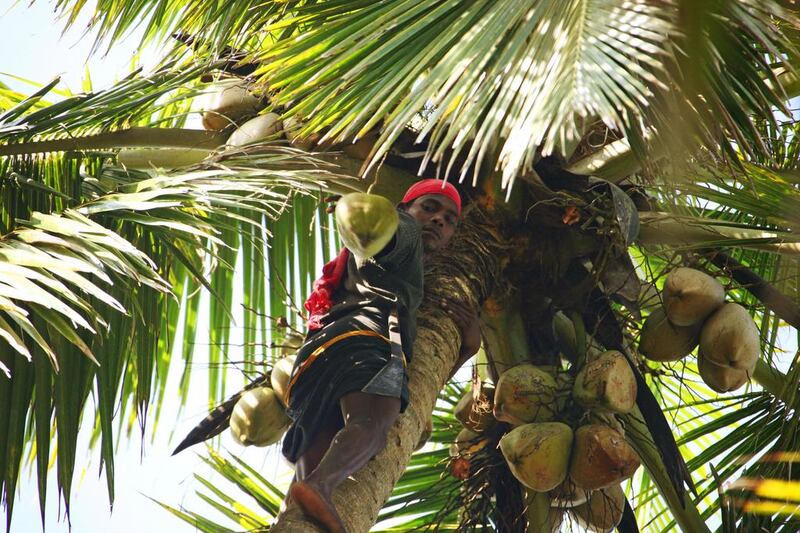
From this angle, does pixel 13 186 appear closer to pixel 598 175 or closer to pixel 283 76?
pixel 283 76

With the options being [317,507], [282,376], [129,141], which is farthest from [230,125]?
[317,507]

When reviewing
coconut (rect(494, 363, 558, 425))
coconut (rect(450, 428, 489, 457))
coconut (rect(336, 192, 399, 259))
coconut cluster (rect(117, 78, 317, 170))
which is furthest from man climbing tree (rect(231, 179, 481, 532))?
coconut cluster (rect(117, 78, 317, 170))

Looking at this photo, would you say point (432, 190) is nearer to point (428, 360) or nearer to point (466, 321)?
point (466, 321)

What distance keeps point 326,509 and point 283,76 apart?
1.09 metres

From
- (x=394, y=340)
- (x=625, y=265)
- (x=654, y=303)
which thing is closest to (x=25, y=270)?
(x=394, y=340)

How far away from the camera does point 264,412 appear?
299 cm

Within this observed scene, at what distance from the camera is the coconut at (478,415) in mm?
3191

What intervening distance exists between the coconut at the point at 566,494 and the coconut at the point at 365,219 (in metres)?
1.12

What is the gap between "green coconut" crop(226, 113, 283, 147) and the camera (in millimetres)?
3223

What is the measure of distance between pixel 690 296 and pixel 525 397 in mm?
585

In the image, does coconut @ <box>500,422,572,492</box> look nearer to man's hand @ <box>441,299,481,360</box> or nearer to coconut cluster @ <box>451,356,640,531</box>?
coconut cluster @ <box>451,356,640,531</box>

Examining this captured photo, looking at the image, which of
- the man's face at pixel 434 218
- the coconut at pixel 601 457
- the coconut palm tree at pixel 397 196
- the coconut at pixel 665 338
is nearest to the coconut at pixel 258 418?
the coconut palm tree at pixel 397 196

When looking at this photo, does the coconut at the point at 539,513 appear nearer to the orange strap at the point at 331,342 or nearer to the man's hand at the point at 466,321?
the man's hand at the point at 466,321

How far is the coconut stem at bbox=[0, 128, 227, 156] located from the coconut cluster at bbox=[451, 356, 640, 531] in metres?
1.28
